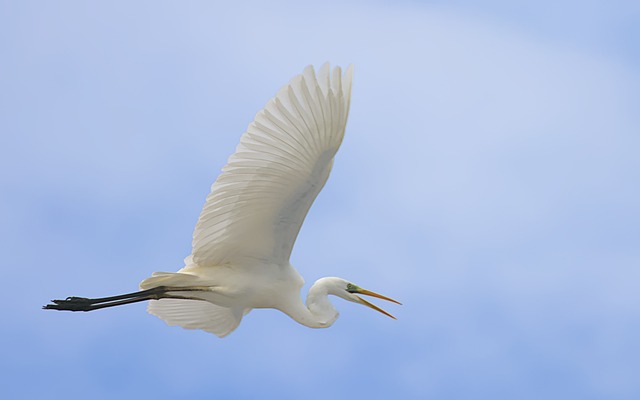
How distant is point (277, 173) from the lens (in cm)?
904

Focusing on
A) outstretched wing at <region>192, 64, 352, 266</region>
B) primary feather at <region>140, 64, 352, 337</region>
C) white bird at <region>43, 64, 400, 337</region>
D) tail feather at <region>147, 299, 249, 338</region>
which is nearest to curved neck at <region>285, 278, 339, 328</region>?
white bird at <region>43, 64, 400, 337</region>

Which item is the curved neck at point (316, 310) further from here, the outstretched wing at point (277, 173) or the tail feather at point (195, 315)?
the tail feather at point (195, 315)

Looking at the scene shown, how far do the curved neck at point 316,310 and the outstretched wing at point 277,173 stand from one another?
54cm

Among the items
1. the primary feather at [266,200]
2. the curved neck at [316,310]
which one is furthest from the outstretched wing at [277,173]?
the curved neck at [316,310]

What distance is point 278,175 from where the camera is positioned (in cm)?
905

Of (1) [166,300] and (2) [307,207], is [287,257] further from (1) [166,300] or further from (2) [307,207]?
(1) [166,300]

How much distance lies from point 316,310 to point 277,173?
5.34 ft

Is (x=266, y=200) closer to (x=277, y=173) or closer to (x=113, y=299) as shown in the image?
(x=277, y=173)

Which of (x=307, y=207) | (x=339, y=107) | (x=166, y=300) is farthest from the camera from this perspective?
(x=166, y=300)

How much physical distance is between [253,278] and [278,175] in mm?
1218

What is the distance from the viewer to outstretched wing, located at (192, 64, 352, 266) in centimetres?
865

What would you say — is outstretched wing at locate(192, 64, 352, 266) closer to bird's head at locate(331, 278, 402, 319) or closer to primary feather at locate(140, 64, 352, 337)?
primary feather at locate(140, 64, 352, 337)

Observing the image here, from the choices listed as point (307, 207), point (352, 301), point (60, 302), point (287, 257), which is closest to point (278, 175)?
point (307, 207)

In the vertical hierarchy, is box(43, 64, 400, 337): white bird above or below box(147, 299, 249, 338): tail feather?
above
